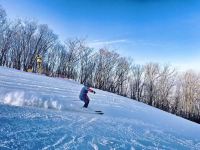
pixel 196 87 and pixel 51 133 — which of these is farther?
pixel 196 87

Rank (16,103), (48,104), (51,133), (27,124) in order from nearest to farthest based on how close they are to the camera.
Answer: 1. (51,133)
2. (27,124)
3. (16,103)
4. (48,104)

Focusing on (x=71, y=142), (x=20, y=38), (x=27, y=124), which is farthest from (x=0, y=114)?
(x=20, y=38)

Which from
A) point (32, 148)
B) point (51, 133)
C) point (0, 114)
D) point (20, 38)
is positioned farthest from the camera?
point (20, 38)

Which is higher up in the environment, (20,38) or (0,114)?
A: (20,38)

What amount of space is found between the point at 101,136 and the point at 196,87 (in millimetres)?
57431

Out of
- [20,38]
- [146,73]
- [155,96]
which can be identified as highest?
[20,38]

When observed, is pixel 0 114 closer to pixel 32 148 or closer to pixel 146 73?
pixel 32 148

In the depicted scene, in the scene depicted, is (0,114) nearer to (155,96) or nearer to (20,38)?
(20,38)

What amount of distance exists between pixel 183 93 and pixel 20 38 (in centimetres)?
4124

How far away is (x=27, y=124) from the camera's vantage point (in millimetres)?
8539

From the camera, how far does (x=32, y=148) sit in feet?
20.1

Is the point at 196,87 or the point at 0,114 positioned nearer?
the point at 0,114

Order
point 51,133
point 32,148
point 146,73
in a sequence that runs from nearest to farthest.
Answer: point 32,148, point 51,133, point 146,73

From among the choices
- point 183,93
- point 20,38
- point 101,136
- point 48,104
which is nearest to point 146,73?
point 183,93
